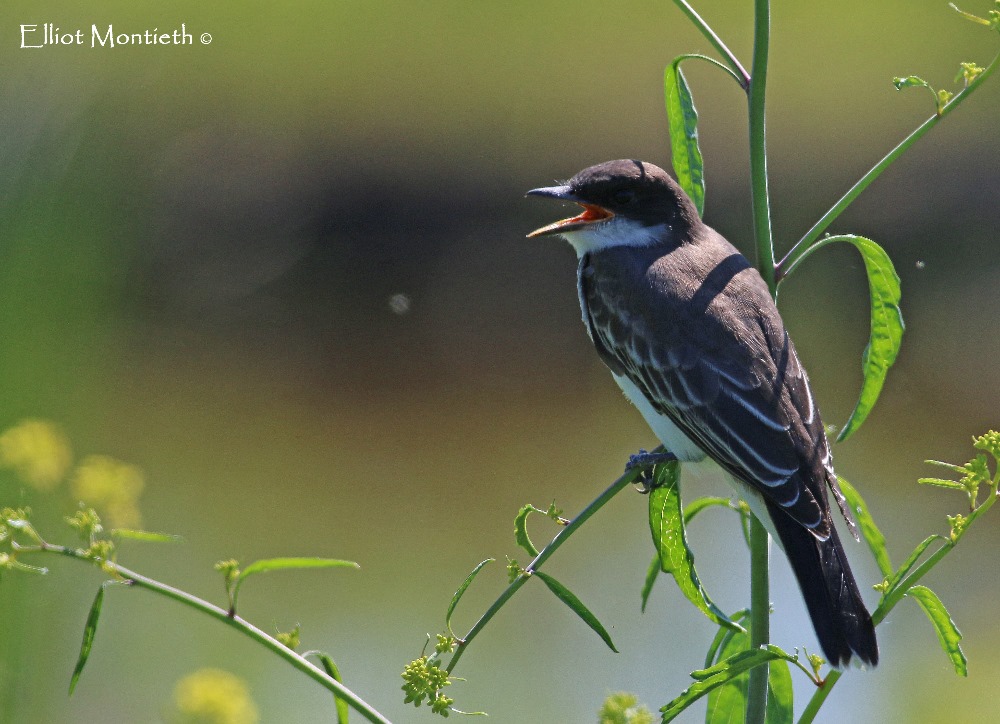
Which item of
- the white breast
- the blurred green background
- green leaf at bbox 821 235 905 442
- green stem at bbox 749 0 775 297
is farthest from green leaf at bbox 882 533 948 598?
the blurred green background

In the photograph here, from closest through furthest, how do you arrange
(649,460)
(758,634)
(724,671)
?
(724,671), (758,634), (649,460)

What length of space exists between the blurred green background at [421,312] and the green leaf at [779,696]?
2.15 metres

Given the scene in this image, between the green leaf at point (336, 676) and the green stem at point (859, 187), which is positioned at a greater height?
the green stem at point (859, 187)

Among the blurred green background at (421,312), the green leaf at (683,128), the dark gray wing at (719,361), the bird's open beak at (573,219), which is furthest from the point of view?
the blurred green background at (421,312)

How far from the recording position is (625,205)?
11.1 feet

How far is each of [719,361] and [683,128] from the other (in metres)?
0.66

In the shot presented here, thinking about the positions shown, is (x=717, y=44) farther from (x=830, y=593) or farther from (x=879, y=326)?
(x=830, y=593)

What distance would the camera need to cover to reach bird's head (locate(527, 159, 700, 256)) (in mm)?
3357

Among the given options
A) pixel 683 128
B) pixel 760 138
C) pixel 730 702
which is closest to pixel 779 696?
pixel 730 702

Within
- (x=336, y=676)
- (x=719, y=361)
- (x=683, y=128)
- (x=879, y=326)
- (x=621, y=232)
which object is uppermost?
(x=621, y=232)

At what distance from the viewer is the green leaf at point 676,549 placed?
2.12m

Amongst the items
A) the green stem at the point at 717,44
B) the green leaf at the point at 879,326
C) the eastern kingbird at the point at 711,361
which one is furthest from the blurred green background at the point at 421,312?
the green stem at the point at 717,44

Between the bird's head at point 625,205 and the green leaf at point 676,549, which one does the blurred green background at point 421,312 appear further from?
the green leaf at point 676,549

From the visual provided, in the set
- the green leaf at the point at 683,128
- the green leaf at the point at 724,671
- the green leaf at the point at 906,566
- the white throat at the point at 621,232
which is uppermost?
the white throat at the point at 621,232
